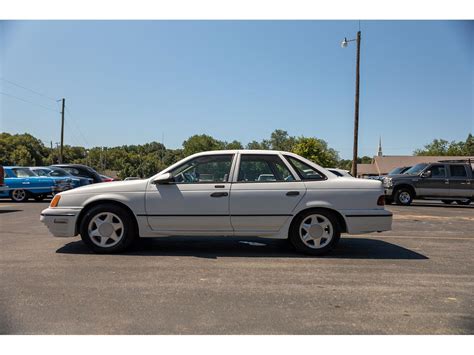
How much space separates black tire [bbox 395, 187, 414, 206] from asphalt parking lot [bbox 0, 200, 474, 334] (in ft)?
31.6

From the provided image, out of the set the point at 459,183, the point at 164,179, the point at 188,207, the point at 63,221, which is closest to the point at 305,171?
the point at 188,207

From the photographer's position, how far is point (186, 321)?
11.0ft

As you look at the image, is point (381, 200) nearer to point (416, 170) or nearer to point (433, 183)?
point (433, 183)

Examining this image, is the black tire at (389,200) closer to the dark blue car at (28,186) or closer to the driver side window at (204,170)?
the driver side window at (204,170)

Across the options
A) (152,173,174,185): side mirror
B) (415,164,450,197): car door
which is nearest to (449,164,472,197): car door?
(415,164,450,197): car door

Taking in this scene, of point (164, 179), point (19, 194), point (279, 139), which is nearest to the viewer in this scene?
point (164, 179)

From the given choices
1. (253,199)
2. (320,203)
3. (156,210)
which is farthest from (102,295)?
(320,203)

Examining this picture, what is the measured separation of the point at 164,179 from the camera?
224 inches

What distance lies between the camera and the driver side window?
5891 millimetres

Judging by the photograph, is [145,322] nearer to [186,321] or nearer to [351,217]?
[186,321]

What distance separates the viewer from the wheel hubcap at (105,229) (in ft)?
19.0

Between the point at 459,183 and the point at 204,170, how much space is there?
46.3ft

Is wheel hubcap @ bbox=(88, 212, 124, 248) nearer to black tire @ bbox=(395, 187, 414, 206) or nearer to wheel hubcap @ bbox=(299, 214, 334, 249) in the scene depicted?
wheel hubcap @ bbox=(299, 214, 334, 249)

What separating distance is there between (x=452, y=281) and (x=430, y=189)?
12586 millimetres
